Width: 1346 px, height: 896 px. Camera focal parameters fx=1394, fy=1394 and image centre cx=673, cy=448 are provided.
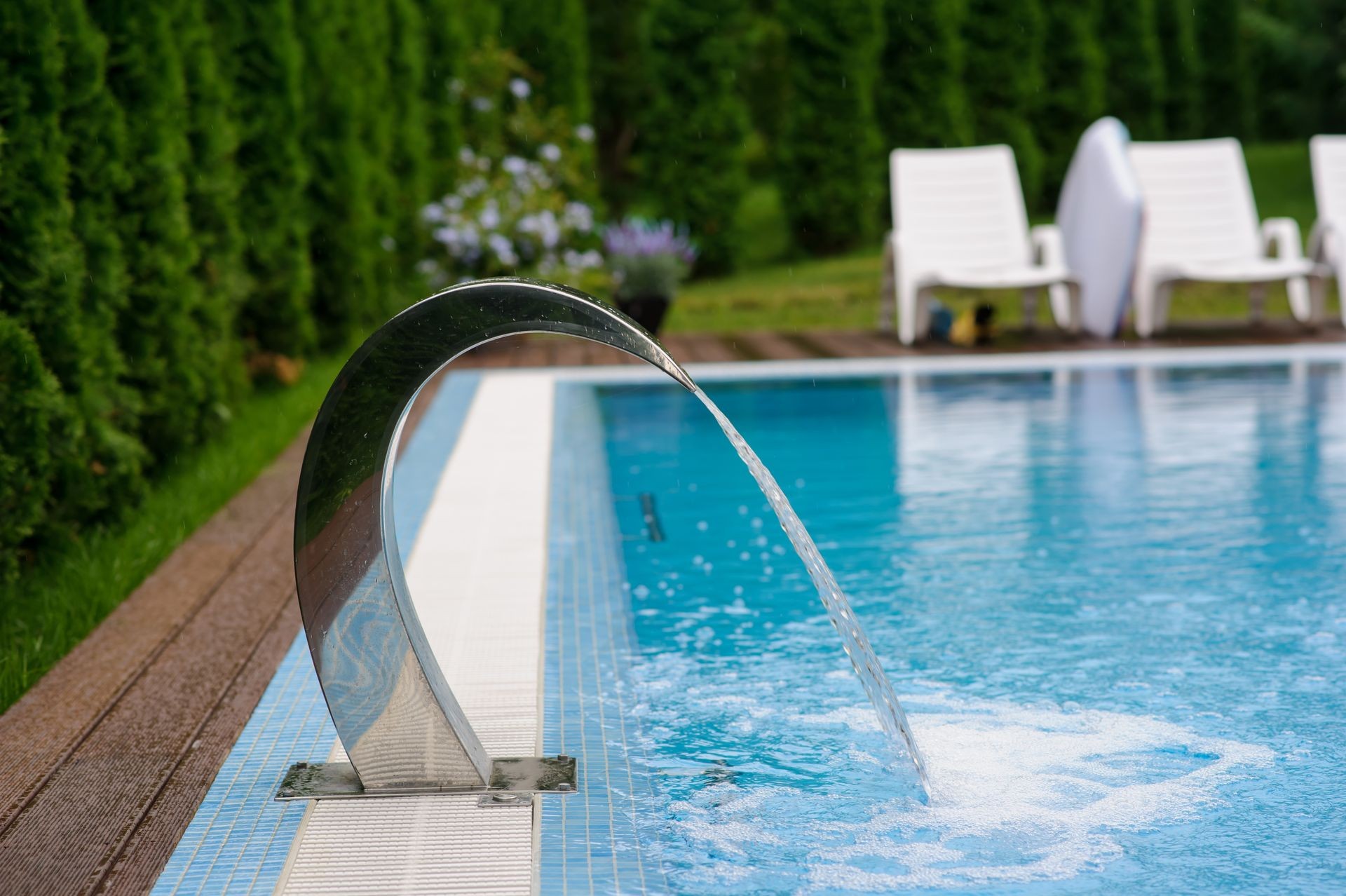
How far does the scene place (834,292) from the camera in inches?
462

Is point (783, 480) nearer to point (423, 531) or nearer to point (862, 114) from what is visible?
point (423, 531)

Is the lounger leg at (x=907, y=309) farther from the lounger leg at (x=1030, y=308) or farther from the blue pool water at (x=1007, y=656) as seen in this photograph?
the blue pool water at (x=1007, y=656)

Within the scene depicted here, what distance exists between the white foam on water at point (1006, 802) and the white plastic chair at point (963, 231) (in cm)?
588

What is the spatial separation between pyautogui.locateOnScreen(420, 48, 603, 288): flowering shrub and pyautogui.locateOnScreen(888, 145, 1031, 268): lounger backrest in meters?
2.09

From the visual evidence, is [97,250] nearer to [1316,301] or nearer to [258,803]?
[258,803]

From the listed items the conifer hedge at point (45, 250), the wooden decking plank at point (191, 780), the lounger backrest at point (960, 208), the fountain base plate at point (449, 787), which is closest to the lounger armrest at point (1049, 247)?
the lounger backrest at point (960, 208)

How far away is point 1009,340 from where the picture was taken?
28.1ft

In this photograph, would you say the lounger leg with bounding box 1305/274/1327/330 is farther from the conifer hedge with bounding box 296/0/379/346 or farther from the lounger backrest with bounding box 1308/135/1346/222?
the conifer hedge with bounding box 296/0/379/346

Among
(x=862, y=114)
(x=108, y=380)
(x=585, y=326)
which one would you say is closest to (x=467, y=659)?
(x=585, y=326)

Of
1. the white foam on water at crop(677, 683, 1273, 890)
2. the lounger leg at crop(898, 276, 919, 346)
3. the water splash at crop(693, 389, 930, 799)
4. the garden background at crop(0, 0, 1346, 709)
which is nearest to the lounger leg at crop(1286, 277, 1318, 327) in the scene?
the lounger leg at crop(898, 276, 919, 346)

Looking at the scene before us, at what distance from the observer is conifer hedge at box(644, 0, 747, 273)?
518 inches

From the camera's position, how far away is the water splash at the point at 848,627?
2256mm

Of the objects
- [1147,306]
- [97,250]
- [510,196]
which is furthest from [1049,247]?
[97,250]

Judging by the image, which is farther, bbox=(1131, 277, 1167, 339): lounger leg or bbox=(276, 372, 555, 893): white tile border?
bbox=(1131, 277, 1167, 339): lounger leg
